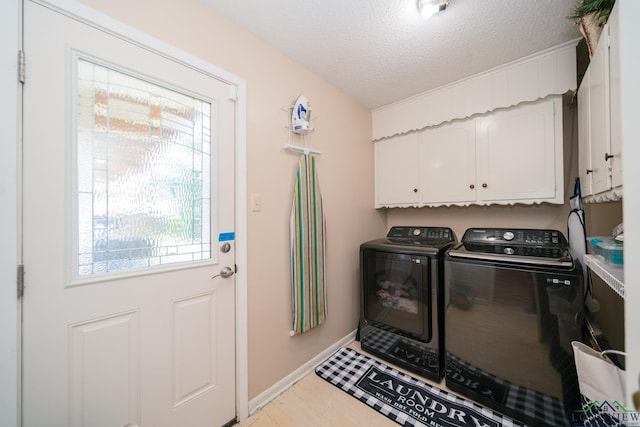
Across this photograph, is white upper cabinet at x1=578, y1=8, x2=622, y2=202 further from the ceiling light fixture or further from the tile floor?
the tile floor

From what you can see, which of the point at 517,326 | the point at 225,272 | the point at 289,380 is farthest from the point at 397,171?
the point at 289,380

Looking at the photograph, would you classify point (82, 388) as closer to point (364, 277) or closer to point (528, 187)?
point (364, 277)

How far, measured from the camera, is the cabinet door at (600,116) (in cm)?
100

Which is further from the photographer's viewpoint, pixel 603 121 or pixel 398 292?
pixel 398 292

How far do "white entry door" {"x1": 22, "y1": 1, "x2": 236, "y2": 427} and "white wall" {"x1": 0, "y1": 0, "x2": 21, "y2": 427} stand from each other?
0.03 metres

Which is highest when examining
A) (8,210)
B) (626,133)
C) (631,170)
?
(626,133)

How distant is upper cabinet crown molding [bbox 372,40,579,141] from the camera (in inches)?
60.6

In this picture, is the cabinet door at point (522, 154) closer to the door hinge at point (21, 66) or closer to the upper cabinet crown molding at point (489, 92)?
the upper cabinet crown molding at point (489, 92)

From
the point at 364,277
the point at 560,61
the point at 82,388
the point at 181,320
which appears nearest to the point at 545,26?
the point at 560,61

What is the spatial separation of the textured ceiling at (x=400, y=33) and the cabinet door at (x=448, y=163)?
440 millimetres

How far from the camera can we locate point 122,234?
1.04 metres

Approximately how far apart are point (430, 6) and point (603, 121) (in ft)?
3.20

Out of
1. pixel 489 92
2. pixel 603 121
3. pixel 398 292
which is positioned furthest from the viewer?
pixel 398 292

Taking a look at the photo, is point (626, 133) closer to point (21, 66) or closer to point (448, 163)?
point (448, 163)
